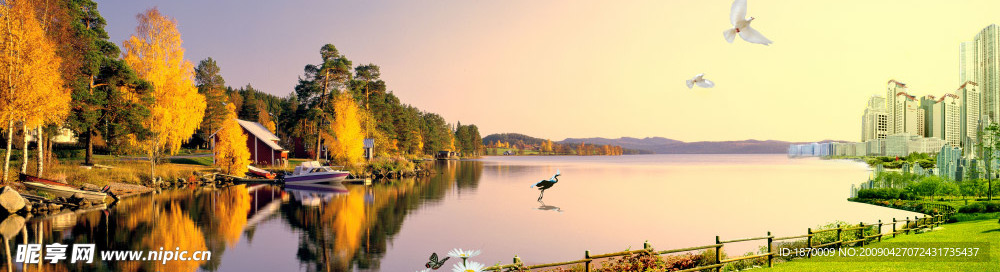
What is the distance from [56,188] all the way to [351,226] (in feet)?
47.1

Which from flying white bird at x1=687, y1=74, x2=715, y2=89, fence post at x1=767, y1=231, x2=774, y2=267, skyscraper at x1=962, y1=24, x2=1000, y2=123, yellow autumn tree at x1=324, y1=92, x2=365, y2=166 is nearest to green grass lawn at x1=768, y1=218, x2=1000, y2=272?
fence post at x1=767, y1=231, x2=774, y2=267

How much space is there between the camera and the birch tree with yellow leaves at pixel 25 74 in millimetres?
24281

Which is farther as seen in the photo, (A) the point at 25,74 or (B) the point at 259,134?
(B) the point at 259,134

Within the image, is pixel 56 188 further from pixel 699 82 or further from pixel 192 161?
pixel 192 161

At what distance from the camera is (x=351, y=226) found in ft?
71.5

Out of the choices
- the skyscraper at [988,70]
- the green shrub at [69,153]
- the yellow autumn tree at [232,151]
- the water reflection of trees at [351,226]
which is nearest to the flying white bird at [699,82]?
the water reflection of trees at [351,226]

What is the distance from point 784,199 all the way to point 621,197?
11.9 metres

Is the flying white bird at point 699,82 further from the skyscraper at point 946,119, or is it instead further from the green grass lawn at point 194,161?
the skyscraper at point 946,119

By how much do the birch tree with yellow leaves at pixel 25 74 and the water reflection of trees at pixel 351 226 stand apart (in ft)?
38.6

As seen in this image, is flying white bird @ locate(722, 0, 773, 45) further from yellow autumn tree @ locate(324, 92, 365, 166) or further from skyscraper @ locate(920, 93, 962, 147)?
skyscraper @ locate(920, 93, 962, 147)

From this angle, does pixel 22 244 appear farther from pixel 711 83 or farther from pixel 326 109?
pixel 326 109

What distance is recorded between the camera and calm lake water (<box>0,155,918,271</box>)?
53.1 ft

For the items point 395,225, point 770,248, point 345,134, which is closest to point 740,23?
point 770,248

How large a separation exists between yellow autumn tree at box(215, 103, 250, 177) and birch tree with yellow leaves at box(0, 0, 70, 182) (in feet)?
59.2
